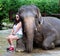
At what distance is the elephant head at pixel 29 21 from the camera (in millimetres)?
8124

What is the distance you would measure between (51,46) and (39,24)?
0.73 meters

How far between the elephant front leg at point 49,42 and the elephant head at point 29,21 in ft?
2.26

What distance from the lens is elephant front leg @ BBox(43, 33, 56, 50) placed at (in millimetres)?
8972

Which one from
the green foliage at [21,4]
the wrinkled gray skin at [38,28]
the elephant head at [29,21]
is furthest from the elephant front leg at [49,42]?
the green foliage at [21,4]

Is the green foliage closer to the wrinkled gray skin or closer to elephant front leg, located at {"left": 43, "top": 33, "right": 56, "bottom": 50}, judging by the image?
the wrinkled gray skin

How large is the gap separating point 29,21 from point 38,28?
0.79m

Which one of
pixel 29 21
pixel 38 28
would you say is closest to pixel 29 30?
pixel 29 21

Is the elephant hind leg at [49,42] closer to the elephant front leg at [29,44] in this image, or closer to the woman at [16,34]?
the woman at [16,34]

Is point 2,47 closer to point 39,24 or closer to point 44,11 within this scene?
point 39,24

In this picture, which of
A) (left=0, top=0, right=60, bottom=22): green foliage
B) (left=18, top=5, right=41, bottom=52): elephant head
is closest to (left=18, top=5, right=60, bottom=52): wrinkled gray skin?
(left=18, top=5, right=41, bottom=52): elephant head

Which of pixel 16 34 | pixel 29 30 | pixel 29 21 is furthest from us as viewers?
pixel 16 34

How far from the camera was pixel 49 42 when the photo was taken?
905cm

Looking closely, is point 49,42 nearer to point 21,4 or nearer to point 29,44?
point 29,44

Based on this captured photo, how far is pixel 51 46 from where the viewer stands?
908 centimetres
